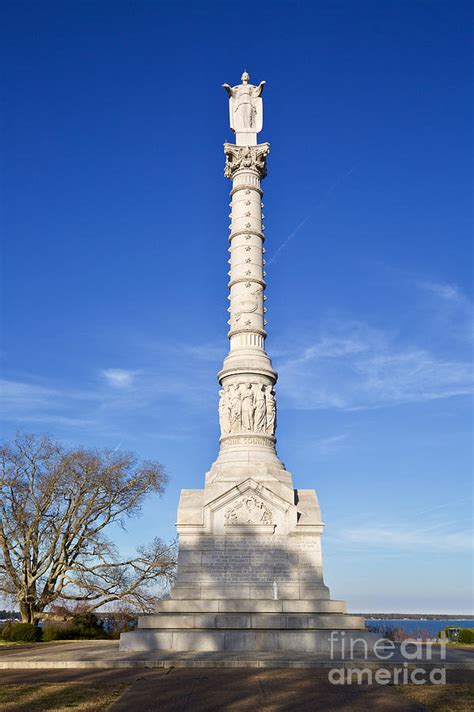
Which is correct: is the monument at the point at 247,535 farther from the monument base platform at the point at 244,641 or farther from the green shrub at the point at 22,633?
the green shrub at the point at 22,633

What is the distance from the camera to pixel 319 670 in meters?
13.5

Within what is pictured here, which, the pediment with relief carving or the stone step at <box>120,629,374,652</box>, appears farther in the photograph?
the pediment with relief carving

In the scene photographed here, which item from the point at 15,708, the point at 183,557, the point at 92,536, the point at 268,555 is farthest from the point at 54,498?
the point at 15,708

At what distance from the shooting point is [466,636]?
23.7 meters

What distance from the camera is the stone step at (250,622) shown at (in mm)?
17625

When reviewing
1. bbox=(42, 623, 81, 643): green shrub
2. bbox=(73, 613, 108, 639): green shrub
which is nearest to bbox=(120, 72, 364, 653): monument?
bbox=(42, 623, 81, 643): green shrub

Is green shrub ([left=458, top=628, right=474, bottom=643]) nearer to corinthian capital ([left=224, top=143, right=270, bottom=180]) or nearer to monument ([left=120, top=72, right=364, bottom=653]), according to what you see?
monument ([left=120, top=72, right=364, bottom=653])

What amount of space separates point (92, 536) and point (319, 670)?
17.3 metres

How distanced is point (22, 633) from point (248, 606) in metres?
9.70

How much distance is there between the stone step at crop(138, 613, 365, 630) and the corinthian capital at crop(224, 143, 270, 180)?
17.9 m

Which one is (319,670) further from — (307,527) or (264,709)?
(307,527)

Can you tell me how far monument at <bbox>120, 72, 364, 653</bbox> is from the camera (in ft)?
56.9

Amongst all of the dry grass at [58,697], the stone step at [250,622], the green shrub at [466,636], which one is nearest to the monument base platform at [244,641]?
the stone step at [250,622]

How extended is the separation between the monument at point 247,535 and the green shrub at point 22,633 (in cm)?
719
